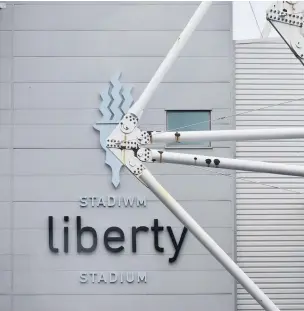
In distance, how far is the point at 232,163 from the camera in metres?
7.09

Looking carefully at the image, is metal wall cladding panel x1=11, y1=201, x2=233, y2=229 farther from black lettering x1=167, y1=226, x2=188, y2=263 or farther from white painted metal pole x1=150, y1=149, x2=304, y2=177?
white painted metal pole x1=150, y1=149, x2=304, y2=177

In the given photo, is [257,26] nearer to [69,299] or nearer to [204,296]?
[204,296]

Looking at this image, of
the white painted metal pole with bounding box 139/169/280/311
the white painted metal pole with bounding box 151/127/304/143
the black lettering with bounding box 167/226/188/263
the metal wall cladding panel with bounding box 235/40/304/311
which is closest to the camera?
the white painted metal pole with bounding box 151/127/304/143

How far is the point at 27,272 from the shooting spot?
10266 millimetres

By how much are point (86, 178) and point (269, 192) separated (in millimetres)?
2703

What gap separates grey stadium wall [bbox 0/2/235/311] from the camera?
10.3 m

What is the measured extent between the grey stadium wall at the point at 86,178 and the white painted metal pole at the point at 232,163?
120 inches

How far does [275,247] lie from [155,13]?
386 centimetres

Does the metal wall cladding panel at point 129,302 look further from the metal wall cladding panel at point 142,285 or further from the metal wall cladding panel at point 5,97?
the metal wall cladding panel at point 5,97

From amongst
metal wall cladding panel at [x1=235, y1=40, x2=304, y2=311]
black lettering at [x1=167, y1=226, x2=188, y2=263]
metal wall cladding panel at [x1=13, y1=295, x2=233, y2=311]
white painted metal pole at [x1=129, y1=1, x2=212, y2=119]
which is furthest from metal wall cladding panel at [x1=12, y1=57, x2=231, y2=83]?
metal wall cladding panel at [x1=13, y1=295, x2=233, y2=311]

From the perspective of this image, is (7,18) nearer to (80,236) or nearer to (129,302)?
(80,236)

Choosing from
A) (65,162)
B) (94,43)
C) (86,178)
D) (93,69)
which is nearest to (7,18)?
(94,43)

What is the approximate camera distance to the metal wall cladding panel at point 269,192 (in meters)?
10.4

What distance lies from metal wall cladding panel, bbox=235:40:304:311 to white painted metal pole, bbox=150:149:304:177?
3331mm
